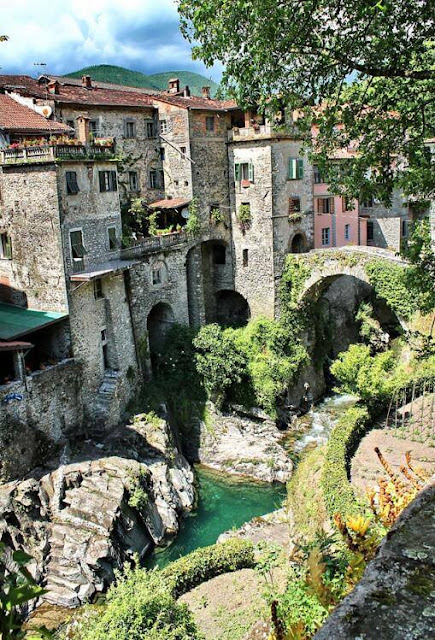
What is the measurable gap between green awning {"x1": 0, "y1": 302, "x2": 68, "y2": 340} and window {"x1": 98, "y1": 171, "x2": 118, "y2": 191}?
6.62 m

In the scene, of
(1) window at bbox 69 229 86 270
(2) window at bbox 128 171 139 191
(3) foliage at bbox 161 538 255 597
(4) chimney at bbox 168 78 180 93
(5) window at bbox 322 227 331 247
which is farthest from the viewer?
(4) chimney at bbox 168 78 180 93

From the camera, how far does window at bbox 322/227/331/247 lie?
129 ft

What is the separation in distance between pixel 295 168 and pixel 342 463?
2067cm

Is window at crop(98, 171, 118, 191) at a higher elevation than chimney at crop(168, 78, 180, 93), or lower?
lower

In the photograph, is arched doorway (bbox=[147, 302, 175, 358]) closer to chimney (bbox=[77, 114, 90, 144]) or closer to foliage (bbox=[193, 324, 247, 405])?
foliage (bbox=[193, 324, 247, 405])

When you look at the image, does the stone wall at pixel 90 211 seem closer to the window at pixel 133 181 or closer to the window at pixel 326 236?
the window at pixel 133 181

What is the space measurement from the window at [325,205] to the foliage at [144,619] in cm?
2704

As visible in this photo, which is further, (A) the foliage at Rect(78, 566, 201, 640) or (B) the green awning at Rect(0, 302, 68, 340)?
(B) the green awning at Rect(0, 302, 68, 340)

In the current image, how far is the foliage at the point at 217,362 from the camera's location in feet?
108

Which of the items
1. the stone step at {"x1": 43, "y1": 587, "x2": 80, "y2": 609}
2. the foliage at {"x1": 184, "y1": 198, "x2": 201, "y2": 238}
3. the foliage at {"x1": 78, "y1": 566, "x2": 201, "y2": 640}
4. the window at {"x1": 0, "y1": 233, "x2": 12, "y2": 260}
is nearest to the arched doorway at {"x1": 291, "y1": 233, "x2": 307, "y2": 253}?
the foliage at {"x1": 184, "y1": 198, "x2": 201, "y2": 238}

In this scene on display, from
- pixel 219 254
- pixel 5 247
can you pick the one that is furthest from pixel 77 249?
pixel 219 254

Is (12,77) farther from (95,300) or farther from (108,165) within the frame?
(95,300)

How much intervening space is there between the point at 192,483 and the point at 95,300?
32.1 ft

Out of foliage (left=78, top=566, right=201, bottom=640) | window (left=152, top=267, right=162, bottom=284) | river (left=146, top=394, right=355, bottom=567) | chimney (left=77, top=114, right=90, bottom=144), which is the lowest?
river (left=146, top=394, right=355, bottom=567)
